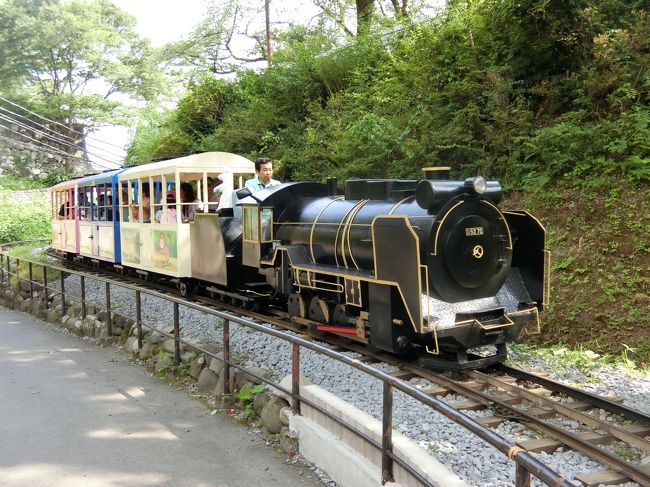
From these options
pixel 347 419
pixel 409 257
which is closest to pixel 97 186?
pixel 409 257

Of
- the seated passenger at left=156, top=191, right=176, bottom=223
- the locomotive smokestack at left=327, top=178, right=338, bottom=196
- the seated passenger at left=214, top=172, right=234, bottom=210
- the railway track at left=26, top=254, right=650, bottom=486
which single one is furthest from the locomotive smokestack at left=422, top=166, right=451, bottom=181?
the seated passenger at left=156, top=191, right=176, bottom=223

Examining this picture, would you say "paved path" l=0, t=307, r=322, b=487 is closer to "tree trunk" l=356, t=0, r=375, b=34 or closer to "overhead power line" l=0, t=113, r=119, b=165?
"tree trunk" l=356, t=0, r=375, b=34

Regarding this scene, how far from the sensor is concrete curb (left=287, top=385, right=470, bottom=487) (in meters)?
3.20

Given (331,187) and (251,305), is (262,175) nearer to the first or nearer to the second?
(331,187)

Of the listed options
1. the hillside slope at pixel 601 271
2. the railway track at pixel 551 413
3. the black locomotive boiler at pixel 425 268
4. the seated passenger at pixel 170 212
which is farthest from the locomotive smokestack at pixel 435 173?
the seated passenger at pixel 170 212

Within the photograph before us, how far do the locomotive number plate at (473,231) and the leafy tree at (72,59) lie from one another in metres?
36.4

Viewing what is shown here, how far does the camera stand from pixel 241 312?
878 cm

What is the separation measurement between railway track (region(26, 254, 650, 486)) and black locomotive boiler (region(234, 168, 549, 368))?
221mm

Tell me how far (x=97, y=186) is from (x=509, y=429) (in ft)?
41.0

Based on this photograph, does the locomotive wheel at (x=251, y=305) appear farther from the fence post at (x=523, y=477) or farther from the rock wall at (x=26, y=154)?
the rock wall at (x=26, y=154)

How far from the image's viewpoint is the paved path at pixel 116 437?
13.2 feet

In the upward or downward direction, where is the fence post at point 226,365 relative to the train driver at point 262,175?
downward

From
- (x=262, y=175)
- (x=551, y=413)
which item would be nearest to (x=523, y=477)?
(x=551, y=413)

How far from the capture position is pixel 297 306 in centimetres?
776
